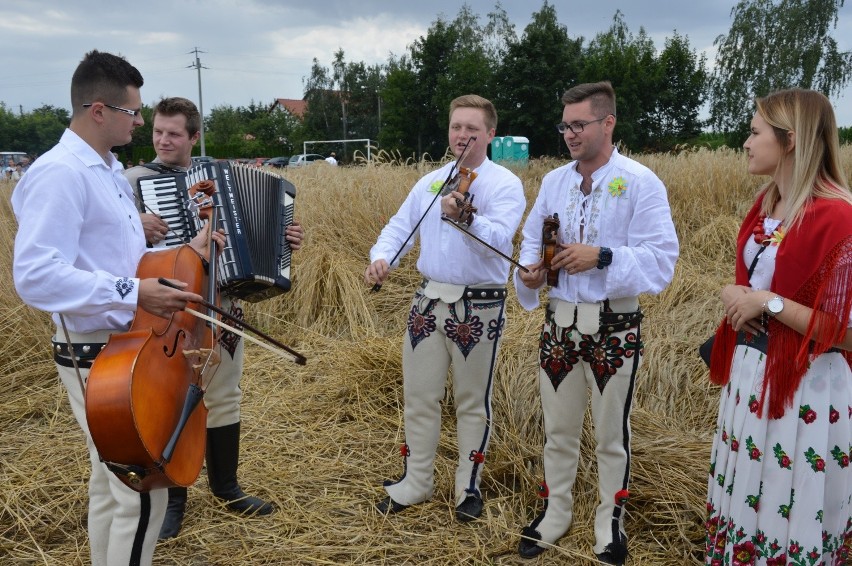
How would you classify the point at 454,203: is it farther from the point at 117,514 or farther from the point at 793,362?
the point at 117,514

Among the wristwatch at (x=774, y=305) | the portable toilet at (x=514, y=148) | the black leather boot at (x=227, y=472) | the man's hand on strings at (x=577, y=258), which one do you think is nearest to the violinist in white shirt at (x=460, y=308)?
the man's hand on strings at (x=577, y=258)

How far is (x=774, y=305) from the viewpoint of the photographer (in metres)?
2.10

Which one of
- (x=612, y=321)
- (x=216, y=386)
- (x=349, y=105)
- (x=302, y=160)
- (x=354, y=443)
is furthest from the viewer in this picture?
(x=349, y=105)

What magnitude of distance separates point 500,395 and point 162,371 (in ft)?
7.62

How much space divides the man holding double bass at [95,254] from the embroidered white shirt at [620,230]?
Answer: 157 centimetres

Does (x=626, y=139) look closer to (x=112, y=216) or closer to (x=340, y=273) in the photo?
(x=340, y=273)

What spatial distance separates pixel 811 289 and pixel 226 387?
2.59m

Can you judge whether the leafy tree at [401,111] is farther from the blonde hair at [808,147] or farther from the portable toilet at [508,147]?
the blonde hair at [808,147]

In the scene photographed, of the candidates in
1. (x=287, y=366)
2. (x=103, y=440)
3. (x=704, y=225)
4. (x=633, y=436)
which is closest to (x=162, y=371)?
(x=103, y=440)

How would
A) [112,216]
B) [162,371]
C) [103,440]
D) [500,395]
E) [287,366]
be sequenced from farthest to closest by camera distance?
[287,366]
[500,395]
[112,216]
[162,371]
[103,440]

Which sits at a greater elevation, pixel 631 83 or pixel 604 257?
pixel 631 83

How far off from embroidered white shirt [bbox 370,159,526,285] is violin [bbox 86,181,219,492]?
1156mm

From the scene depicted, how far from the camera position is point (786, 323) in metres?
2.09

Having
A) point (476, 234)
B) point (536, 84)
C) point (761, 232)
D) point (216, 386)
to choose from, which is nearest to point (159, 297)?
point (216, 386)
